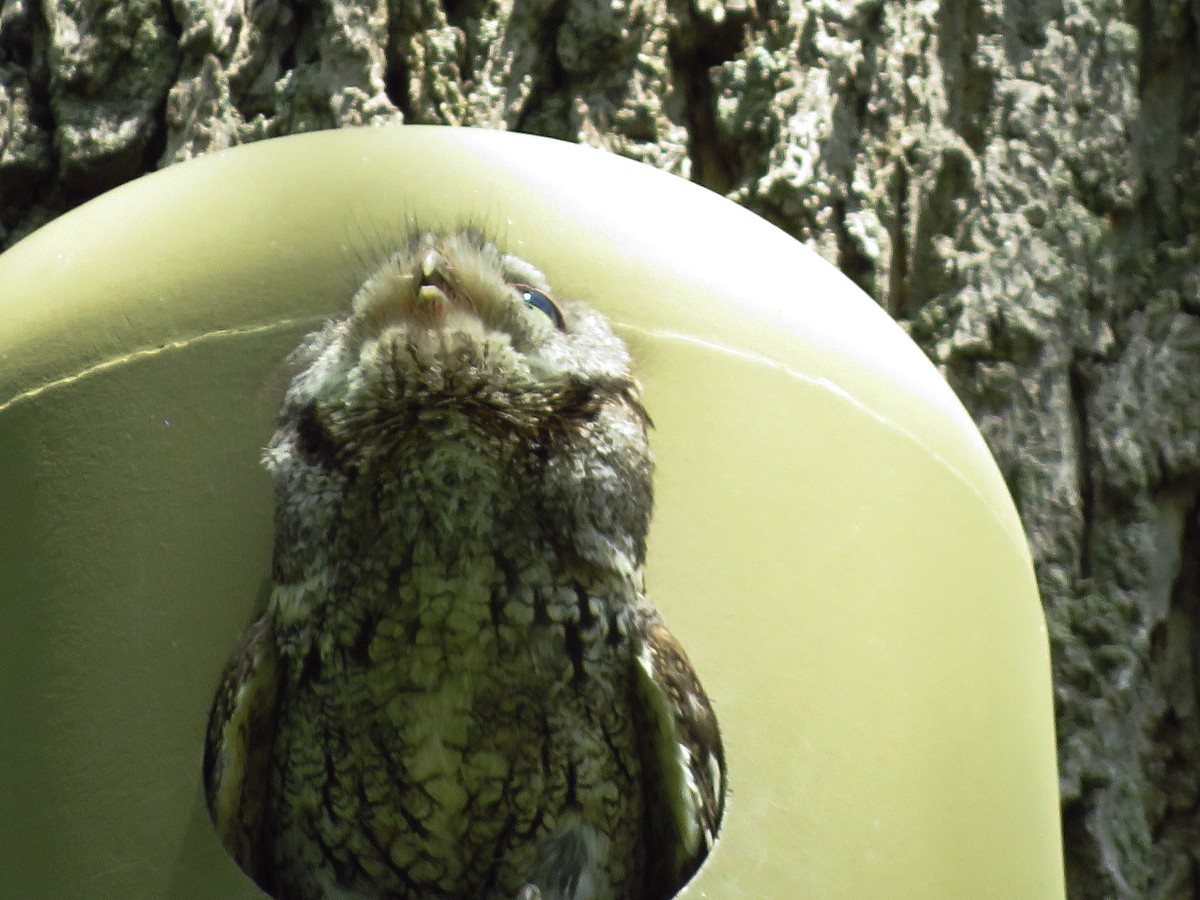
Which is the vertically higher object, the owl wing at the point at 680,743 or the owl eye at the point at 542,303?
Result: the owl eye at the point at 542,303

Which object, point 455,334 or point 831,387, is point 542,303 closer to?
point 455,334

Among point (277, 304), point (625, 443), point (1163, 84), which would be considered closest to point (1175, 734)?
point (1163, 84)

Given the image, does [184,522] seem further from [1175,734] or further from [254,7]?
[1175,734]

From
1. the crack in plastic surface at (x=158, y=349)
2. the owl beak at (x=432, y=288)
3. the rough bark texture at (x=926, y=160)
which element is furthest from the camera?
the rough bark texture at (x=926, y=160)

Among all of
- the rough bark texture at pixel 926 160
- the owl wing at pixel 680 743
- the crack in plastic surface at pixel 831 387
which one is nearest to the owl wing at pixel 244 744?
the owl wing at pixel 680 743

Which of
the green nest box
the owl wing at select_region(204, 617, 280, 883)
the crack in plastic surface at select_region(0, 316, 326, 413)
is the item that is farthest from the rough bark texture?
the owl wing at select_region(204, 617, 280, 883)

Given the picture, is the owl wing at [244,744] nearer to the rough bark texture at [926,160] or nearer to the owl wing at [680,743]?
the owl wing at [680,743]

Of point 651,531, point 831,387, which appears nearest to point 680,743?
point 651,531

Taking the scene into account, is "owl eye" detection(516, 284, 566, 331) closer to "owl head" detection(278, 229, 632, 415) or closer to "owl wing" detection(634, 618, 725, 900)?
"owl head" detection(278, 229, 632, 415)
